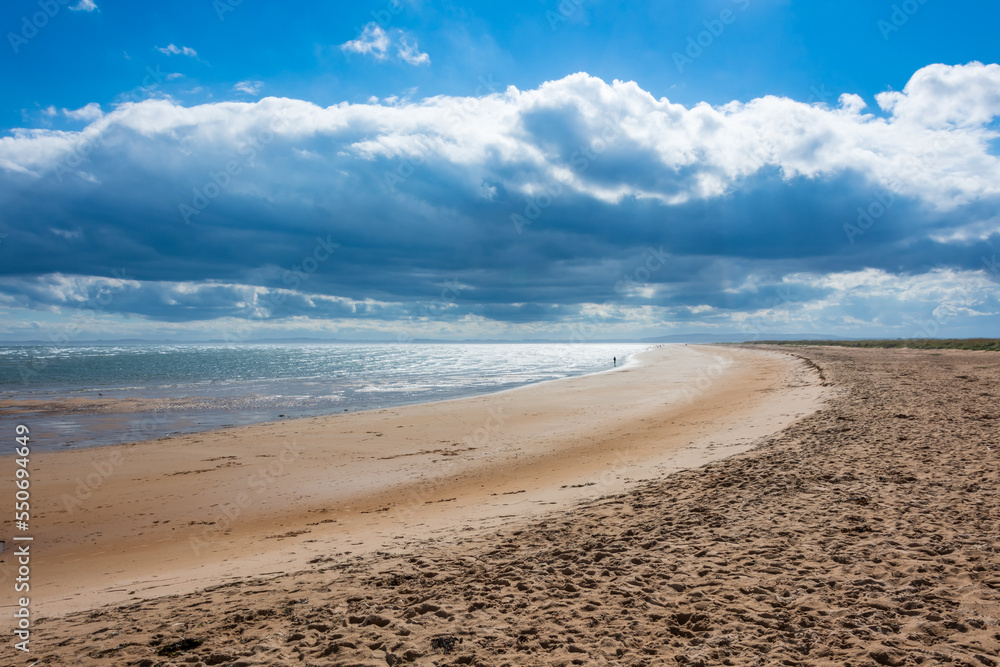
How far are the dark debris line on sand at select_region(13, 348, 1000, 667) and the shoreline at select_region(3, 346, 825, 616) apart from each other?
1.44 m

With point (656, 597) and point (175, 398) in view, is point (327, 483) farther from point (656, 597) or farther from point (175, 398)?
point (175, 398)

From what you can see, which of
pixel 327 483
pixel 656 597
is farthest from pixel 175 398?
pixel 656 597

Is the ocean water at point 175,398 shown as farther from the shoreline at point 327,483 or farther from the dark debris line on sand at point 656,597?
the dark debris line on sand at point 656,597

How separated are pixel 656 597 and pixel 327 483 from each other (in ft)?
35.4

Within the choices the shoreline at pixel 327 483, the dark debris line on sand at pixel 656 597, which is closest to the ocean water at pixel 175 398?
the shoreline at pixel 327 483

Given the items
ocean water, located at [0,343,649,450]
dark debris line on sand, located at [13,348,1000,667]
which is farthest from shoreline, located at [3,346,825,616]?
ocean water, located at [0,343,649,450]

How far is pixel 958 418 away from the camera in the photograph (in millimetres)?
15820

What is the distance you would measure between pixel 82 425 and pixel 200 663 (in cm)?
2563

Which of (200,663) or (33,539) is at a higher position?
(200,663)

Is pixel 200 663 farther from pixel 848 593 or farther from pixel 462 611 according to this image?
pixel 848 593

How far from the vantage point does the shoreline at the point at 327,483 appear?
30.0 ft

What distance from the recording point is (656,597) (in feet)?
20.6

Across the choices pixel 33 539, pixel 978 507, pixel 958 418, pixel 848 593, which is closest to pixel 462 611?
pixel 848 593

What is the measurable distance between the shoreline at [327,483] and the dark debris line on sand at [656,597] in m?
1.44
